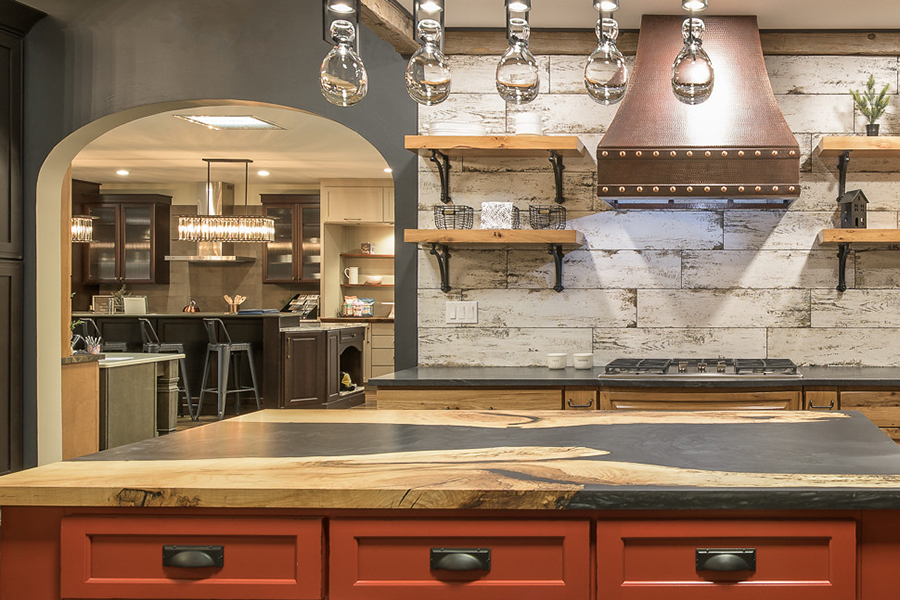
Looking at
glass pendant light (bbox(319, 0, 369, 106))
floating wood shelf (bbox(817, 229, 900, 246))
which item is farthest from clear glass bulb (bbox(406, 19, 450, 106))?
floating wood shelf (bbox(817, 229, 900, 246))

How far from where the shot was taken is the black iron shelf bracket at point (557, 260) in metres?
3.99

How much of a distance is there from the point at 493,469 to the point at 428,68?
84cm

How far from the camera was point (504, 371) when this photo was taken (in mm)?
3873

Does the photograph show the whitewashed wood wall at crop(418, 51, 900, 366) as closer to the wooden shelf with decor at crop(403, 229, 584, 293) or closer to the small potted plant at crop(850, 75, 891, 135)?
the small potted plant at crop(850, 75, 891, 135)

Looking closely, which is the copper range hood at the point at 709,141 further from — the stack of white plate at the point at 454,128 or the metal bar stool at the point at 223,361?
the metal bar stool at the point at 223,361

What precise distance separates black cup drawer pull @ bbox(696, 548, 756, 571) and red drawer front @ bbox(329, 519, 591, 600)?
0.21 m

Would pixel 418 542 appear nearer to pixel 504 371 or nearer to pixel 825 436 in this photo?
pixel 825 436

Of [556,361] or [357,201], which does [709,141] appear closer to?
[556,361]

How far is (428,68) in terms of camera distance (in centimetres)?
173

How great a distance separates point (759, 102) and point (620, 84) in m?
2.17

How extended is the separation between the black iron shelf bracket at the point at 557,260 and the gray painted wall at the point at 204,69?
0.70 m

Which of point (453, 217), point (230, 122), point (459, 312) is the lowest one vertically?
point (459, 312)

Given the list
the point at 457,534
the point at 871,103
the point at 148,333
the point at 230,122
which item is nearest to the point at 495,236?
the point at 871,103

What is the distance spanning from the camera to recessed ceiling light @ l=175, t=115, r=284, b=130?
A: 23.4 feet
